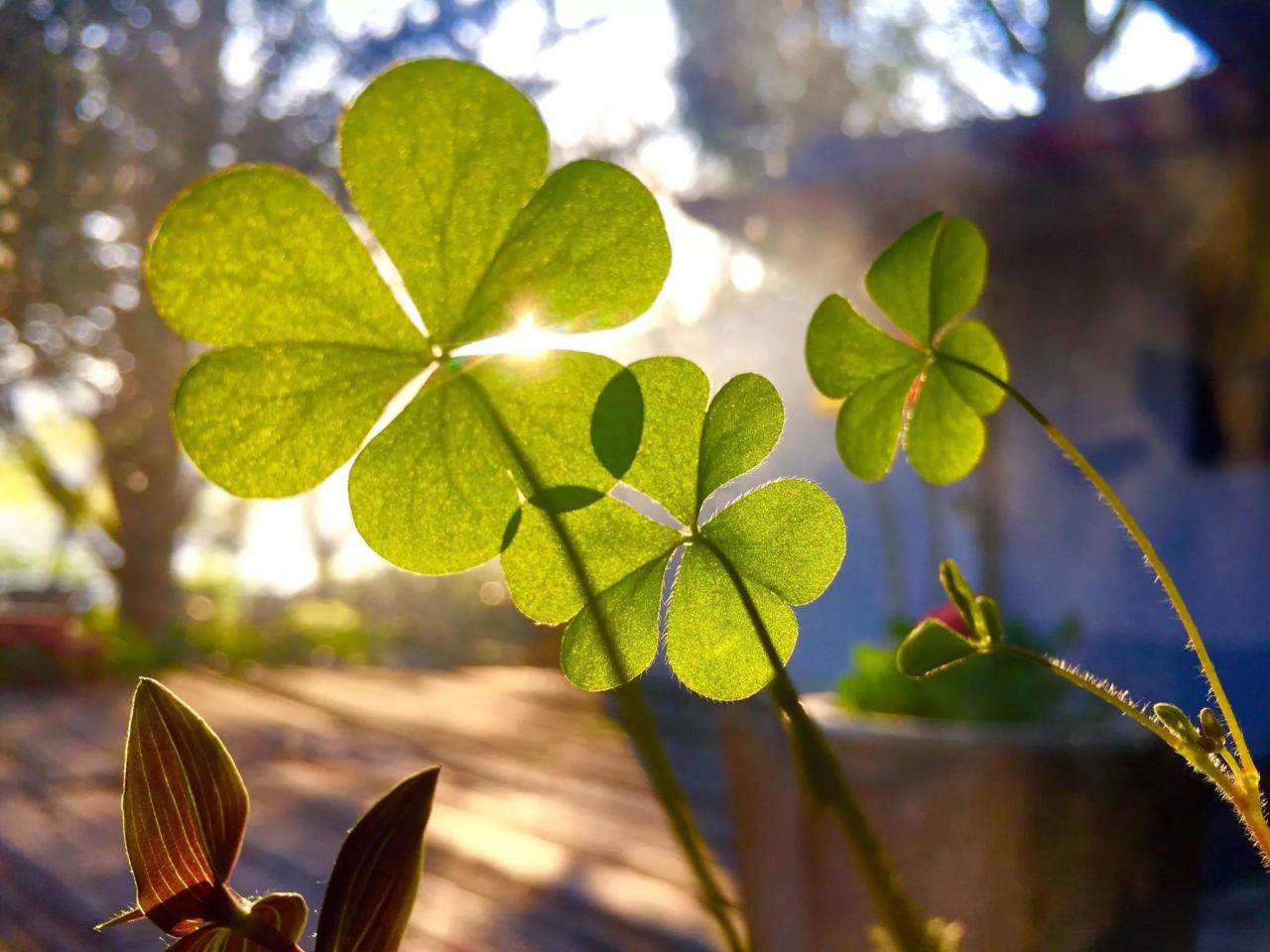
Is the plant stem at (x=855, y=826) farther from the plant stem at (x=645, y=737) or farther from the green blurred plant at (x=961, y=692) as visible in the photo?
the green blurred plant at (x=961, y=692)

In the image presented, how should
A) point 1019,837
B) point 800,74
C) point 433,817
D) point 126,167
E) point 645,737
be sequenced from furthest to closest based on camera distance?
point 800,74, point 126,167, point 433,817, point 1019,837, point 645,737

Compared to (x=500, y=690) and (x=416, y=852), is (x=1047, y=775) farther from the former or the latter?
(x=500, y=690)

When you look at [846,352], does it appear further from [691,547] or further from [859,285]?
[859,285]

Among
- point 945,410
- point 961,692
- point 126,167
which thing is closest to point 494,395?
point 945,410

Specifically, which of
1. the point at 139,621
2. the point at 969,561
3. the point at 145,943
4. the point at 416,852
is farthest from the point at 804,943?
the point at 139,621

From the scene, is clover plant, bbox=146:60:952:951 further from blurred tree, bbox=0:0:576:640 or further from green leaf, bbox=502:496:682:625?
blurred tree, bbox=0:0:576:640

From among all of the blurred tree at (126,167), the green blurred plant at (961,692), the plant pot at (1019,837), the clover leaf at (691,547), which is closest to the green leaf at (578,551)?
the clover leaf at (691,547)
